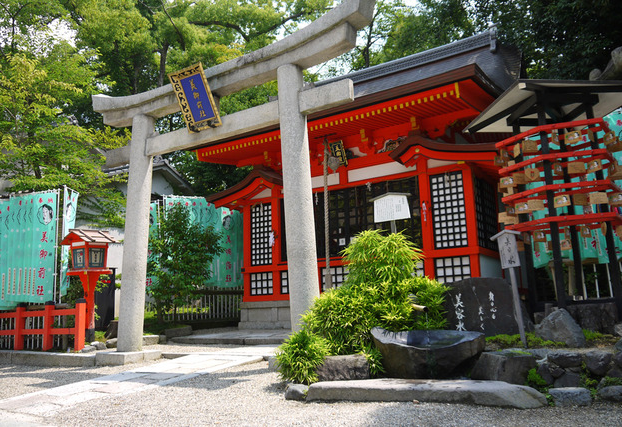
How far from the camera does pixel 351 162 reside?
1184 cm

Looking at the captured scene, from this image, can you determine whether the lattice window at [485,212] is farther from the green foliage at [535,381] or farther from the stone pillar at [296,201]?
the green foliage at [535,381]

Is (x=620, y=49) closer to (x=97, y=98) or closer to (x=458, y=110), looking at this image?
(x=458, y=110)

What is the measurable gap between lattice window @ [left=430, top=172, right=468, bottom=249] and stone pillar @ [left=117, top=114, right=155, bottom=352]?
6.15m

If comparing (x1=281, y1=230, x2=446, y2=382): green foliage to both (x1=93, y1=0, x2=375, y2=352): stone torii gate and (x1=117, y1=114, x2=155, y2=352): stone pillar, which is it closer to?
(x1=93, y1=0, x2=375, y2=352): stone torii gate

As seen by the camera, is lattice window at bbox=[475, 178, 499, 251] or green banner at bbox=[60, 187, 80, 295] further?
lattice window at bbox=[475, 178, 499, 251]

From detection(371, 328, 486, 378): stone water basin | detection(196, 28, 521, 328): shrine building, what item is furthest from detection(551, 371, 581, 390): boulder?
detection(196, 28, 521, 328): shrine building

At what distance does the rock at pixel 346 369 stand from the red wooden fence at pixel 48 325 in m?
6.07

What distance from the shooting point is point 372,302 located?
227 inches

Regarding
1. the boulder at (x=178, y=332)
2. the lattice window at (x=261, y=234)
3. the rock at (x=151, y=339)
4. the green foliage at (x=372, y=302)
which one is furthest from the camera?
the lattice window at (x=261, y=234)

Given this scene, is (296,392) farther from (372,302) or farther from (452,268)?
(452,268)

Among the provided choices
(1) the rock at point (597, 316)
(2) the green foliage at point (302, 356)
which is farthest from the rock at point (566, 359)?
(2) the green foliage at point (302, 356)

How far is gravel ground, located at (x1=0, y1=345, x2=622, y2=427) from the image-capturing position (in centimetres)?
399

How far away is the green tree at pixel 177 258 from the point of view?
11547mm

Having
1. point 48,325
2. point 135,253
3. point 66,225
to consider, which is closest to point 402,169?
point 135,253
